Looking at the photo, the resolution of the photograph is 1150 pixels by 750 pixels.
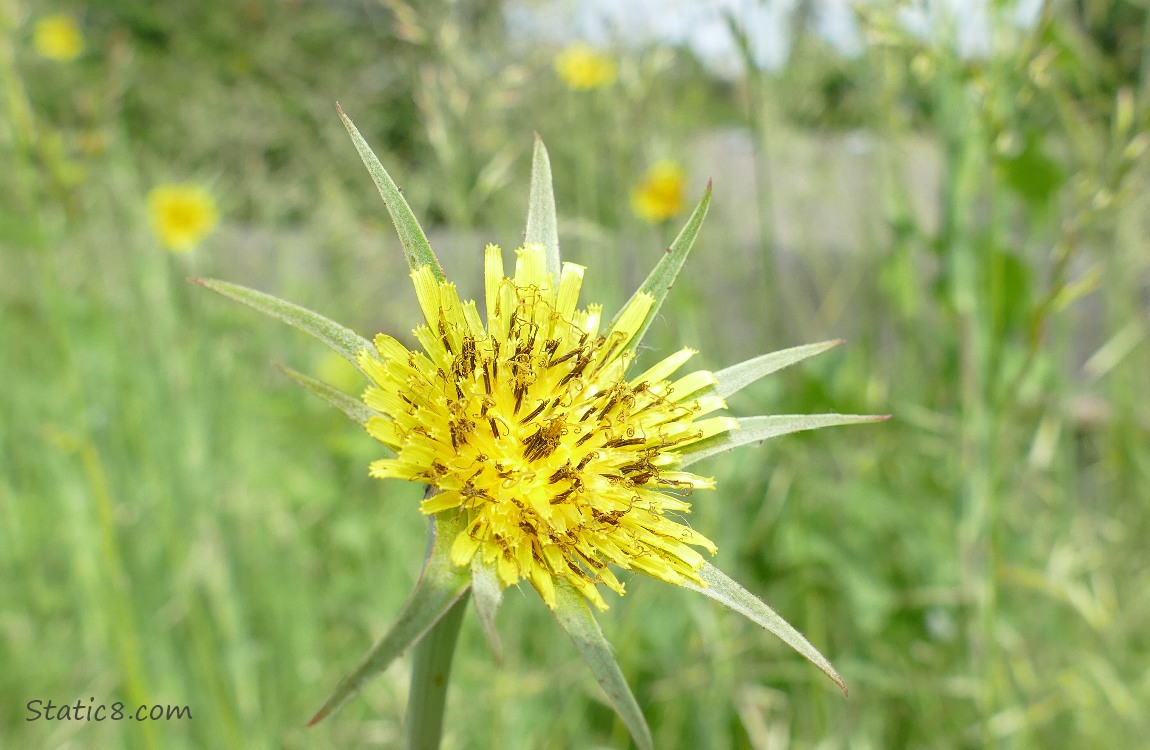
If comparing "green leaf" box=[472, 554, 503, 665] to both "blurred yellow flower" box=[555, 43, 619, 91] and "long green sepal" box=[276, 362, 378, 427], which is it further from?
"blurred yellow flower" box=[555, 43, 619, 91]

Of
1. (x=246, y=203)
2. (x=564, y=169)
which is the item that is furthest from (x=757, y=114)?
(x=246, y=203)

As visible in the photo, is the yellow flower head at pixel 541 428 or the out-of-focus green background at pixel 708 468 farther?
the out-of-focus green background at pixel 708 468

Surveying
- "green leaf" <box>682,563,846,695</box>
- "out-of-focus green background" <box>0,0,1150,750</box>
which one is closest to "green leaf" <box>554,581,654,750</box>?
"green leaf" <box>682,563,846,695</box>

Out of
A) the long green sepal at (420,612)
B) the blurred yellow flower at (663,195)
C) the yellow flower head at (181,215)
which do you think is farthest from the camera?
the yellow flower head at (181,215)

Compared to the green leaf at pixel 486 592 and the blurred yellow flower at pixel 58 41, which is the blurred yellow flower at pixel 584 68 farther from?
the blurred yellow flower at pixel 58 41

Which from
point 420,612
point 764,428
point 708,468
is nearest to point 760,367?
point 764,428

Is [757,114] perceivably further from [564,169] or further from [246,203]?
[246,203]

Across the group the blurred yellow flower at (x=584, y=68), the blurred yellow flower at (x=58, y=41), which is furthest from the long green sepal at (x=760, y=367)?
the blurred yellow flower at (x=58, y=41)

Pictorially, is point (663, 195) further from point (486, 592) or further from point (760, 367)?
point (486, 592)
